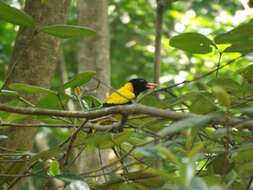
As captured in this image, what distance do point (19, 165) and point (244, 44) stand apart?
90 centimetres

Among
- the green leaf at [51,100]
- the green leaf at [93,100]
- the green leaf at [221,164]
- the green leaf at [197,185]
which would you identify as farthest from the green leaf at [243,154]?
the green leaf at [93,100]

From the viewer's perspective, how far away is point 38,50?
2832 mm

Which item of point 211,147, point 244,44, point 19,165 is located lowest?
point 19,165

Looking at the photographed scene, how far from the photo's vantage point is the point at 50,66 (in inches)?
113

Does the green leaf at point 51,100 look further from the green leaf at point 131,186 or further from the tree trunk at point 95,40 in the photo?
the tree trunk at point 95,40

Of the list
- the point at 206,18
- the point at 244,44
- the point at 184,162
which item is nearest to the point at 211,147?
the point at 244,44

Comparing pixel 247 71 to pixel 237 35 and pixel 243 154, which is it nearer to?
pixel 237 35

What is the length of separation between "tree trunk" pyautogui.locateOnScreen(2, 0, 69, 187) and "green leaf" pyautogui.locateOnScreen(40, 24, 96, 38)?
90 centimetres

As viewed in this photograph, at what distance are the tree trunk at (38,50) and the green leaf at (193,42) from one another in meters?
1.01

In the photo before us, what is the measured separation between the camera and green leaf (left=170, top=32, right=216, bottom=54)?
6.06 feet

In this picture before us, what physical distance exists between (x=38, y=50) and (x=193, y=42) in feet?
3.73

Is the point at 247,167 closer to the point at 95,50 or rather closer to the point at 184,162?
the point at 184,162

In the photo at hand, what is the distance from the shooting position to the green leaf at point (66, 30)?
1812mm

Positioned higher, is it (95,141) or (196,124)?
(196,124)
